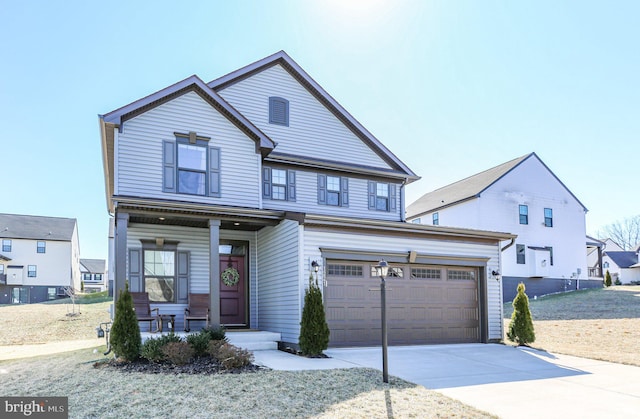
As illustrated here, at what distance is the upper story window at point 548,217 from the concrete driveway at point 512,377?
18.9 metres

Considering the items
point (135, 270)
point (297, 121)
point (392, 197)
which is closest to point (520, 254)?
point (392, 197)

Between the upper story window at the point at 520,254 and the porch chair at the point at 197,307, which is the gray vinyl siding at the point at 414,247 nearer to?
the porch chair at the point at 197,307

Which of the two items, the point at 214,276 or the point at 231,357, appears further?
the point at 214,276

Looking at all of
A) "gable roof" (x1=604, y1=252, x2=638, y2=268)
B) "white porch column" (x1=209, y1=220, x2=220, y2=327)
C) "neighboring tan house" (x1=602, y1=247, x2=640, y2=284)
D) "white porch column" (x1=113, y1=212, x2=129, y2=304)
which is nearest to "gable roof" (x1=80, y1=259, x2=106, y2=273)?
"neighboring tan house" (x1=602, y1=247, x2=640, y2=284)

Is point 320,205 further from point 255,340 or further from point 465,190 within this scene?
point 465,190

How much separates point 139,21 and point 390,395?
1253 cm

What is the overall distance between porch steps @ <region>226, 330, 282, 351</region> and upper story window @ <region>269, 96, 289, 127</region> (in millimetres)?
6788

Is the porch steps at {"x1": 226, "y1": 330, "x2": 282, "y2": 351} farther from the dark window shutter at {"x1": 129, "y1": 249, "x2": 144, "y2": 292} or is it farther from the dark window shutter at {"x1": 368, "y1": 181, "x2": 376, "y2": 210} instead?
the dark window shutter at {"x1": 368, "y1": 181, "x2": 376, "y2": 210}

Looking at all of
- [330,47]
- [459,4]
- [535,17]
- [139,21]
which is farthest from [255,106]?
[535,17]

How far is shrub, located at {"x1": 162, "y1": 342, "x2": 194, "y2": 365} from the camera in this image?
894 centimetres

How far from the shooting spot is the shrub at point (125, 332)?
9484 mm

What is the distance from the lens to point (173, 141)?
43.4ft

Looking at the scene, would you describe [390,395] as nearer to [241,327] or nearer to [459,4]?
[241,327]

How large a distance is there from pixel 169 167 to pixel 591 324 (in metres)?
15.2
